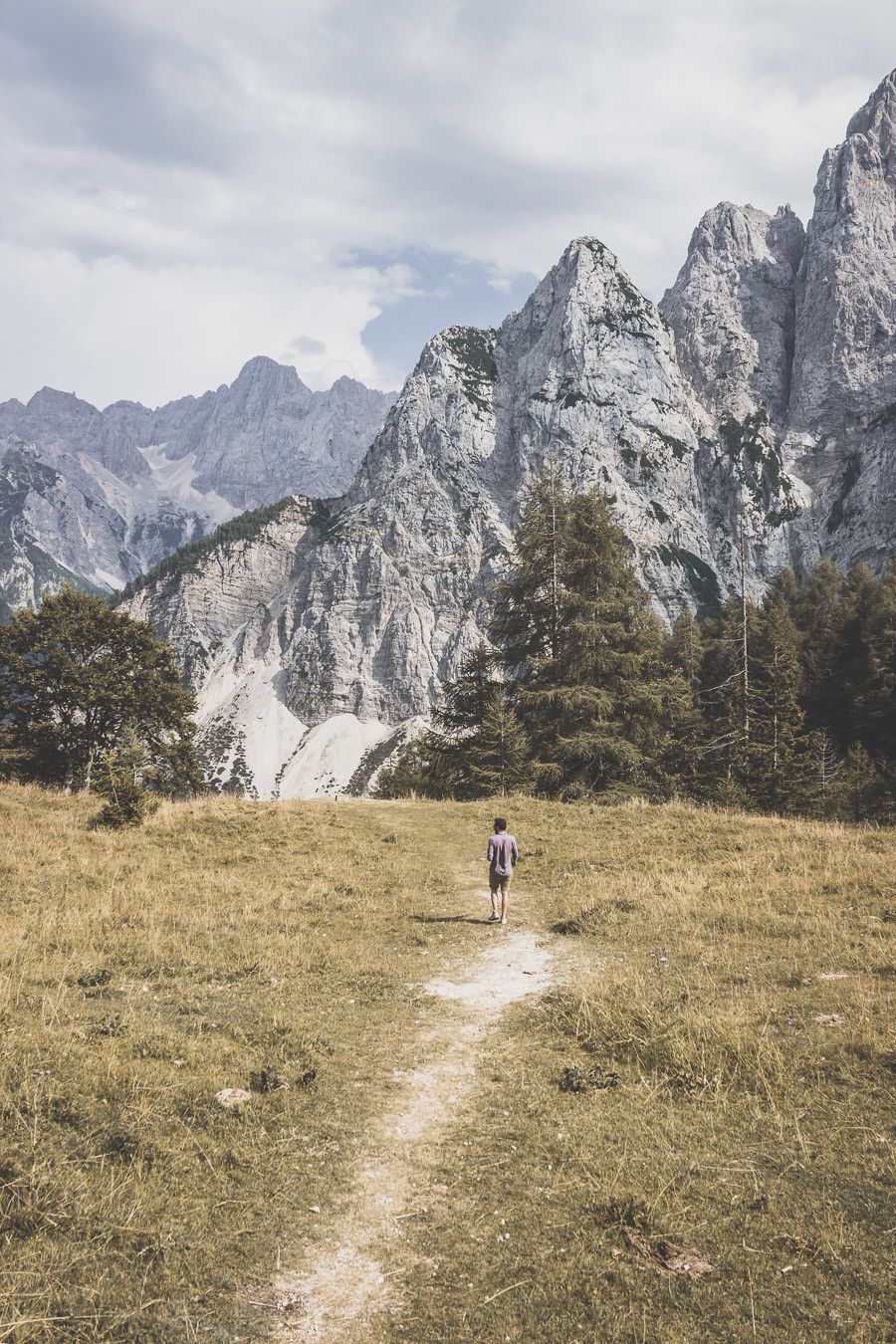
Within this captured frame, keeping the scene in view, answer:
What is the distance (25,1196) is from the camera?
5.46 meters

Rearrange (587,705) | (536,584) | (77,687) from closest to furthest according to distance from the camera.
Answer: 1. (587,705)
2. (77,687)
3. (536,584)

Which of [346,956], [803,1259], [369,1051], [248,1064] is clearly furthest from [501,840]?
[803,1259]

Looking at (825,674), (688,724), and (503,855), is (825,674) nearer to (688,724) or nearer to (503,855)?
(688,724)

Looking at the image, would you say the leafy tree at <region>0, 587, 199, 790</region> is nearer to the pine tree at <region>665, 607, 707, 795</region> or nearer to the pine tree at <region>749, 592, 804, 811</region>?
the pine tree at <region>665, 607, 707, 795</region>

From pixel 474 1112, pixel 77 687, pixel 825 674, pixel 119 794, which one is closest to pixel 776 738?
pixel 825 674

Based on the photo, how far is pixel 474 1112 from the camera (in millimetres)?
7500

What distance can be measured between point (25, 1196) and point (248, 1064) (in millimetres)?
2991

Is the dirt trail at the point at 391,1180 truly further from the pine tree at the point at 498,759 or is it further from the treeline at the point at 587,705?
the pine tree at the point at 498,759

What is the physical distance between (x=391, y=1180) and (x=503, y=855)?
30.6ft

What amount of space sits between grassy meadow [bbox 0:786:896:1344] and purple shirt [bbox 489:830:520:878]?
123 centimetres

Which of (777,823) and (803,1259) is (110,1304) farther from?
(777,823)

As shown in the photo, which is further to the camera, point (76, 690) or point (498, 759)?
point (76, 690)

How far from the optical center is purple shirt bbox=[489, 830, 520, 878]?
15.4m

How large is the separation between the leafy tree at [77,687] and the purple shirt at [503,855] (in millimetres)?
27983
